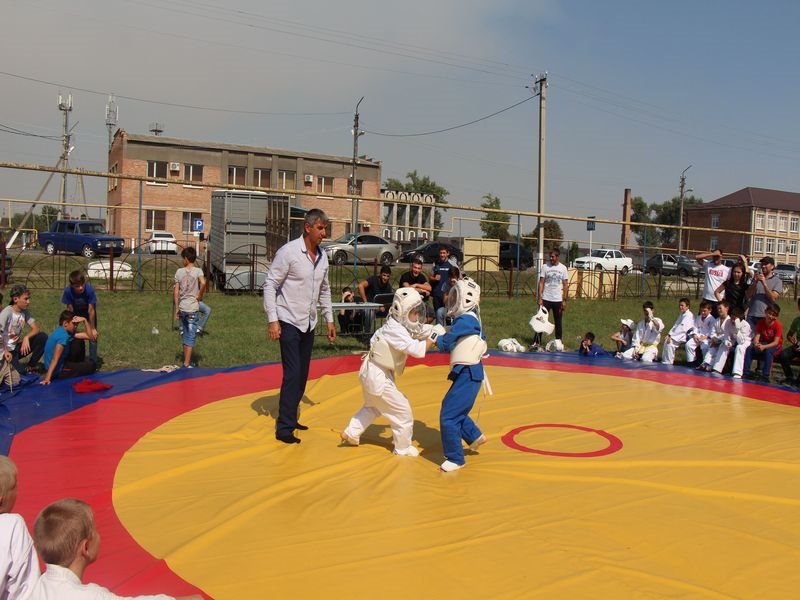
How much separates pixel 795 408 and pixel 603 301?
11.8 metres

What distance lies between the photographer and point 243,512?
358cm

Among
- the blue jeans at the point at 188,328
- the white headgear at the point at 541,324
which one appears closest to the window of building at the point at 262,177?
the white headgear at the point at 541,324

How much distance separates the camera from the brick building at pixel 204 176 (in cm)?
3416

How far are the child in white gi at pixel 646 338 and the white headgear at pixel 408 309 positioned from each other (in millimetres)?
5794

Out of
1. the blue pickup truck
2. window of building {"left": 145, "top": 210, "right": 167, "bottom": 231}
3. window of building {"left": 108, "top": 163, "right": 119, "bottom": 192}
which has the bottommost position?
the blue pickup truck

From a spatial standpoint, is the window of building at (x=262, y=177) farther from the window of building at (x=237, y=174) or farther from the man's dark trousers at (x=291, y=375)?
the man's dark trousers at (x=291, y=375)

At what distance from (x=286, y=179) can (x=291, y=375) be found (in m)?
36.6

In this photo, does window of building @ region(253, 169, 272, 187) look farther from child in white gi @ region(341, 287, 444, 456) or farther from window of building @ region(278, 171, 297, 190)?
child in white gi @ region(341, 287, 444, 456)

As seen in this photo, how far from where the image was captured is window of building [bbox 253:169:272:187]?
39544mm

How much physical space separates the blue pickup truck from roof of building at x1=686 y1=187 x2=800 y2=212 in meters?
47.2

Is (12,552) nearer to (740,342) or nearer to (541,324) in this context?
(740,342)

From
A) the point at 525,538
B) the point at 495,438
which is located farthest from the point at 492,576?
the point at 495,438

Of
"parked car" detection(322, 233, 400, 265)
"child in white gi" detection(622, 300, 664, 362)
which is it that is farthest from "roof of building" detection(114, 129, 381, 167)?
"child in white gi" detection(622, 300, 664, 362)

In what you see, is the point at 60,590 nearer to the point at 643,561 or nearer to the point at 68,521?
the point at 68,521
